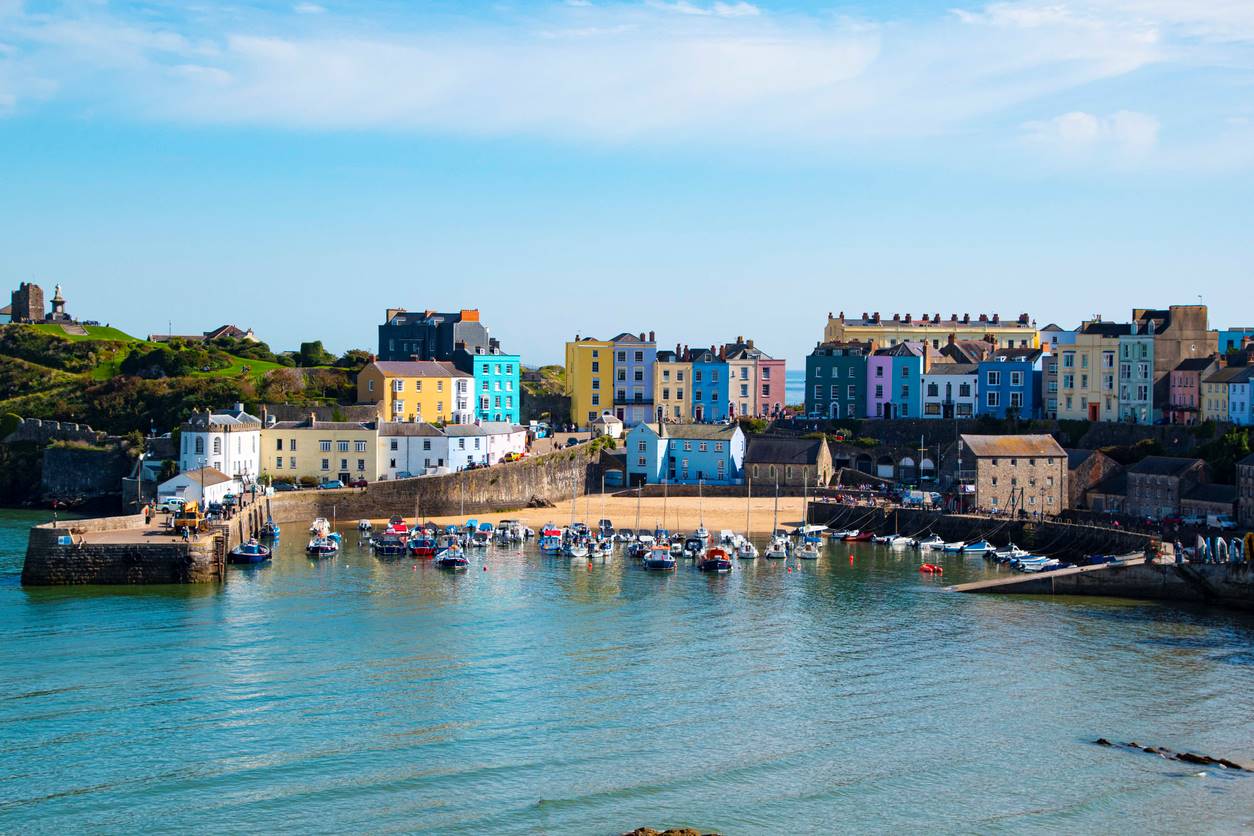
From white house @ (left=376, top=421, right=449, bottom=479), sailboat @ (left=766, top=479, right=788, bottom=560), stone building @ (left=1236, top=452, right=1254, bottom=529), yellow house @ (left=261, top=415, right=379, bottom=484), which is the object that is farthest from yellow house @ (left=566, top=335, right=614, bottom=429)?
stone building @ (left=1236, top=452, right=1254, bottom=529)

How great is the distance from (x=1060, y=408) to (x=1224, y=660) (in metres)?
40.3

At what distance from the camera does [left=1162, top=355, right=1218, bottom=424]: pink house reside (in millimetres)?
67625

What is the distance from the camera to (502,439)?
70625 mm

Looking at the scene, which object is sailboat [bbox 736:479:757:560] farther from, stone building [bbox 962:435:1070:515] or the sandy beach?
stone building [bbox 962:435:1070:515]

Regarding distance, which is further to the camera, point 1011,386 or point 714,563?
point 1011,386

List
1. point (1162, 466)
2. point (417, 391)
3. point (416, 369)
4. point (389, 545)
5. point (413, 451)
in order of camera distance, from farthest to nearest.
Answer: point (416, 369), point (417, 391), point (413, 451), point (1162, 466), point (389, 545)

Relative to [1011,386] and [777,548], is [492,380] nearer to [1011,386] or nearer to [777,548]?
[1011,386]

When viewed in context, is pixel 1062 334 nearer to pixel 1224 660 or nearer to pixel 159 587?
pixel 1224 660

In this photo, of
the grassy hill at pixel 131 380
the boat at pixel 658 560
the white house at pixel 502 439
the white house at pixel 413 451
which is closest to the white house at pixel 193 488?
the white house at pixel 413 451

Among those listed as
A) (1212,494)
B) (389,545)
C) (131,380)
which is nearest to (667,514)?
(389,545)

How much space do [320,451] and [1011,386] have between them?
3772cm

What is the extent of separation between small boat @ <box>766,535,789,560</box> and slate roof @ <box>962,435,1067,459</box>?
1003cm

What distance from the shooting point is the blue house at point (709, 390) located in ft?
275

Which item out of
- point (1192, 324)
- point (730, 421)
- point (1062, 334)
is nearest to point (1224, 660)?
point (1192, 324)
